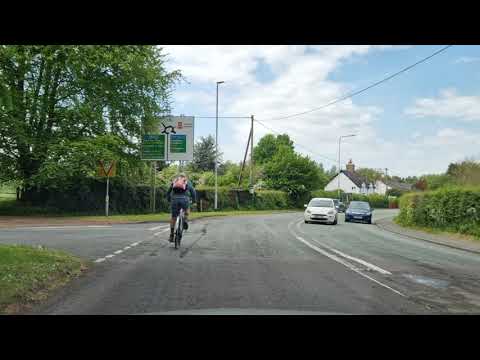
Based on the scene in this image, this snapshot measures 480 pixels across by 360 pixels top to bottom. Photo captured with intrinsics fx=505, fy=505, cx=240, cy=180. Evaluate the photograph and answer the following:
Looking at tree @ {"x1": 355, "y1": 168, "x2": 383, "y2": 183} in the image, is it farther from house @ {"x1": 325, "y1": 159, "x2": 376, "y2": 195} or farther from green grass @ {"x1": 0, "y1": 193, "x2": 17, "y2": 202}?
green grass @ {"x1": 0, "y1": 193, "x2": 17, "y2": 202}

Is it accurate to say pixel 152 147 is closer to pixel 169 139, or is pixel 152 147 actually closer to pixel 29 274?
pixel 169 139

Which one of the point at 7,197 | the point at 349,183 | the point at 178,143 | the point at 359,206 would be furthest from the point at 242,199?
the point at 349,183

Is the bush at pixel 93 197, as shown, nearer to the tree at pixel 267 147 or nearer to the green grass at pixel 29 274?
the green grass at pixel 29 274

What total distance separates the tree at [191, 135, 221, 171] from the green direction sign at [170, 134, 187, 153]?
143 ft

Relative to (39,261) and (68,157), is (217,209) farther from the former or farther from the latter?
(39,261)

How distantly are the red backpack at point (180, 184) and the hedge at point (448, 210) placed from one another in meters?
13.2

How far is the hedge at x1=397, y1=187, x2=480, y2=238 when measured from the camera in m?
21.0

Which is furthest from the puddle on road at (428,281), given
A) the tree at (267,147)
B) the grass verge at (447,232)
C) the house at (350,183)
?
the house at (350,183)

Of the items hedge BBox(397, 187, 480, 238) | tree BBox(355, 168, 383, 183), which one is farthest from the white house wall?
hedge BBox(397, 187, 480, 238)

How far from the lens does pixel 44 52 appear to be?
9875mm

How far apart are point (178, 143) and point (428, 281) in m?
25.2

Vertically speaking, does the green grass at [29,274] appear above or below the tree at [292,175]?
below

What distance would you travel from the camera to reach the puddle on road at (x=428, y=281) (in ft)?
26.2

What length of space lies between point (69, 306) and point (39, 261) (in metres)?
3.02
